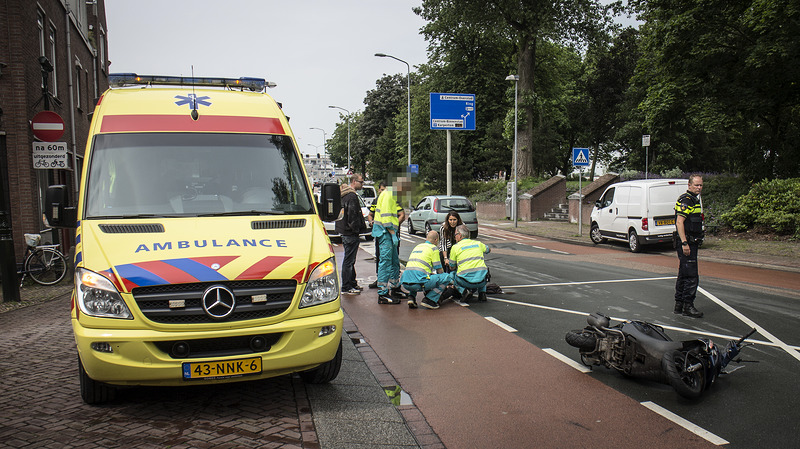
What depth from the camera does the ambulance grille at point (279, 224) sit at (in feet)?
15.1

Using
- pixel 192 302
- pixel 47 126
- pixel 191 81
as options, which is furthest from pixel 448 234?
pixel 47 126

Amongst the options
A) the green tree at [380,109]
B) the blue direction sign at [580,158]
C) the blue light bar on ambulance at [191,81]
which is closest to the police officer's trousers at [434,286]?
the blue light bar on ambulance at [191,81]

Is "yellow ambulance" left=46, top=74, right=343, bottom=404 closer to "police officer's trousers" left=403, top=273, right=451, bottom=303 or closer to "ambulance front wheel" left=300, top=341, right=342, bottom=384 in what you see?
"ambulance front wheel" left=300, top=341, right=342, bottom=384

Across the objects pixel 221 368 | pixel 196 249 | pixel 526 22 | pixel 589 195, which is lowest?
pixel 221 368

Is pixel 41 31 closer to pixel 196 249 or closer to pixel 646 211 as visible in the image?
pixel 196 249

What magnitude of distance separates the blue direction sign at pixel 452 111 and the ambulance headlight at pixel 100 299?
716 inches

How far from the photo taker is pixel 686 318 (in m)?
7.35

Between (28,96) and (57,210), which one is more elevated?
(28,96)

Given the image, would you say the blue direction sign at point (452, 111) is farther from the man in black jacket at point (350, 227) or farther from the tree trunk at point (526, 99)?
the man in black jacket at point (350, 227)

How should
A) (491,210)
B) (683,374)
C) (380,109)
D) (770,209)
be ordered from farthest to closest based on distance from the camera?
1. (380,109)
2. (491,210)
3. (770,209)
4. (683,374)

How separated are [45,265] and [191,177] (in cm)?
822

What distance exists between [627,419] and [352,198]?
20.0 ft

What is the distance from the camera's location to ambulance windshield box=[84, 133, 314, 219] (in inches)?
188

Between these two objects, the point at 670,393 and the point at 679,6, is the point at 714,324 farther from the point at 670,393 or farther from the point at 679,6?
the point at 679,6
